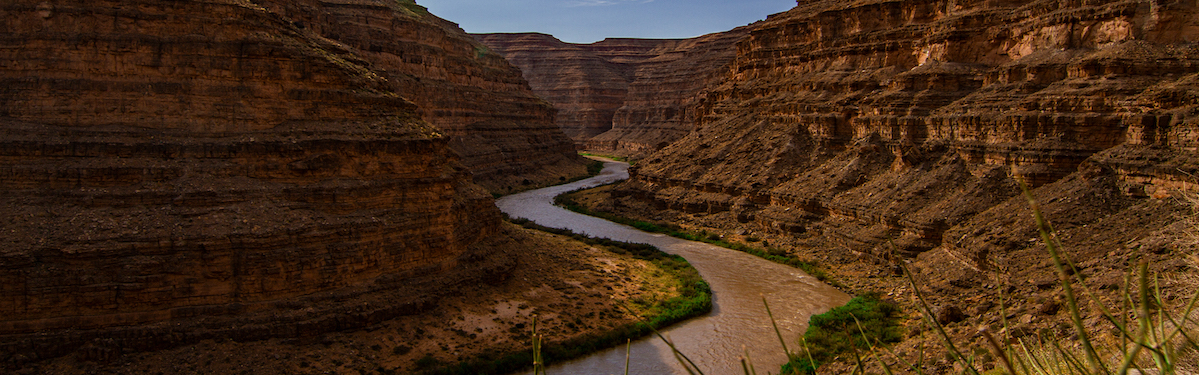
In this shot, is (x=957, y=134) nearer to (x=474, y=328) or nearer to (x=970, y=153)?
(x=970, y=153)

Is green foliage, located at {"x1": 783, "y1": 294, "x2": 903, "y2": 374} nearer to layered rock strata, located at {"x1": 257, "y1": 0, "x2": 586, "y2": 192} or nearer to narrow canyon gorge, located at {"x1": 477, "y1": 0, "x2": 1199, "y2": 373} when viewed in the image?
narrow canyon gorge, located at {"x1": 477, "y1": 0, "x2": 1199, "y2": 373}

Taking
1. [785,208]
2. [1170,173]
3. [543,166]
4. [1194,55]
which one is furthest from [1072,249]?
[543,166]

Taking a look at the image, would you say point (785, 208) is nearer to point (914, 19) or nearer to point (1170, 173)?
point (914, 19)

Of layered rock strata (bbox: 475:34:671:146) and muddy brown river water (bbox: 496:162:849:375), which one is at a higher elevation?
layered rock strata (bbox: 475:34:671:146)

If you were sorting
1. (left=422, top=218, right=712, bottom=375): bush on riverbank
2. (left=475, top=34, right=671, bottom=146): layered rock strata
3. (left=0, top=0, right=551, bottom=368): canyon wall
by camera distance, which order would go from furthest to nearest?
(left=475, top=34, right=671, bottom=146): layered rock strata → (left=422, top=218, right=712, bottom=375): bush on riverbank → (left=0, top=0, right=551, bottom=368): canyon wall

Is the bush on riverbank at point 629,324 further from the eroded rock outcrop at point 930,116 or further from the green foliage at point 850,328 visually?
the eroded rock outcrop at point 930,116

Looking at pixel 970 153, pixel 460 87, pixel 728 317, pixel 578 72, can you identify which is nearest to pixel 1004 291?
pixel 728 317

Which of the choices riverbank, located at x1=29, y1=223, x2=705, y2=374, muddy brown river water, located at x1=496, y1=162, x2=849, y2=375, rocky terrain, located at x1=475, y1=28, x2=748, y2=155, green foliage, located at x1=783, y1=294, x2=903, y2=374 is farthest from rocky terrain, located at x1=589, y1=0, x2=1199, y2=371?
rocky terrain, located at x1=475, y1=28, x2=748, y2=155
